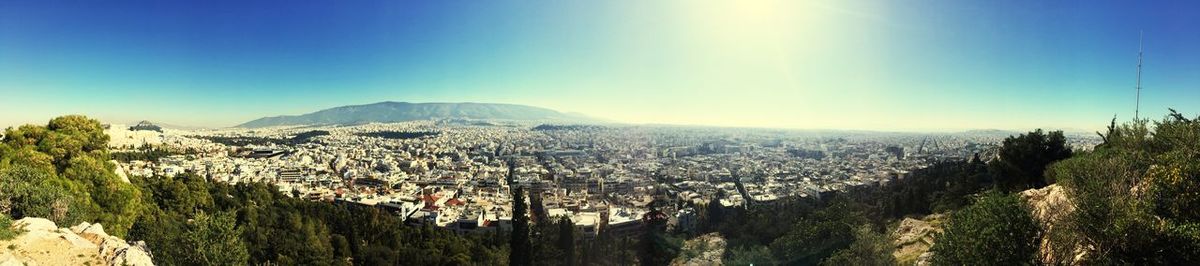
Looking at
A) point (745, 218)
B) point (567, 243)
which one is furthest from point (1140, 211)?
point (745, 218)

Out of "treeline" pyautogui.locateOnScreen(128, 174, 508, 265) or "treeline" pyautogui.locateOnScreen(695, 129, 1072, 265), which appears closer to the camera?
"treeline" pyautogui.locateOnScreen(695, 129, 1072, 265)

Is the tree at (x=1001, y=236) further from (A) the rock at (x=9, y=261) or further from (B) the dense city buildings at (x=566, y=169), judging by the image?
(B) the dense city buildings at (x=566, y=169)

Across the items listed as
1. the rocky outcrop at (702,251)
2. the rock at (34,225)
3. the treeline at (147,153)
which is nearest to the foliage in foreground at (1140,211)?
the rocky outcrop at (702,251)

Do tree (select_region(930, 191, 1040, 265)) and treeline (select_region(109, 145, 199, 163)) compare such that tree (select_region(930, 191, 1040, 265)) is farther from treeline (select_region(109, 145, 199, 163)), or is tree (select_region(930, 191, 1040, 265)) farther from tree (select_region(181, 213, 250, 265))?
treeline (select_region(109, 145, 199, 163))

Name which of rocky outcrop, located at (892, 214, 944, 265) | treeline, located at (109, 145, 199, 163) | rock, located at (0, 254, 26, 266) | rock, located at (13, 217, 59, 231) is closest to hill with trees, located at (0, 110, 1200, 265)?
rock, located at (13, 217, 59, 231)

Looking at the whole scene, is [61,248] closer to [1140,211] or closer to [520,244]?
[520,244]

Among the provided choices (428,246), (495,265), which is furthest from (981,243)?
(428,246)
